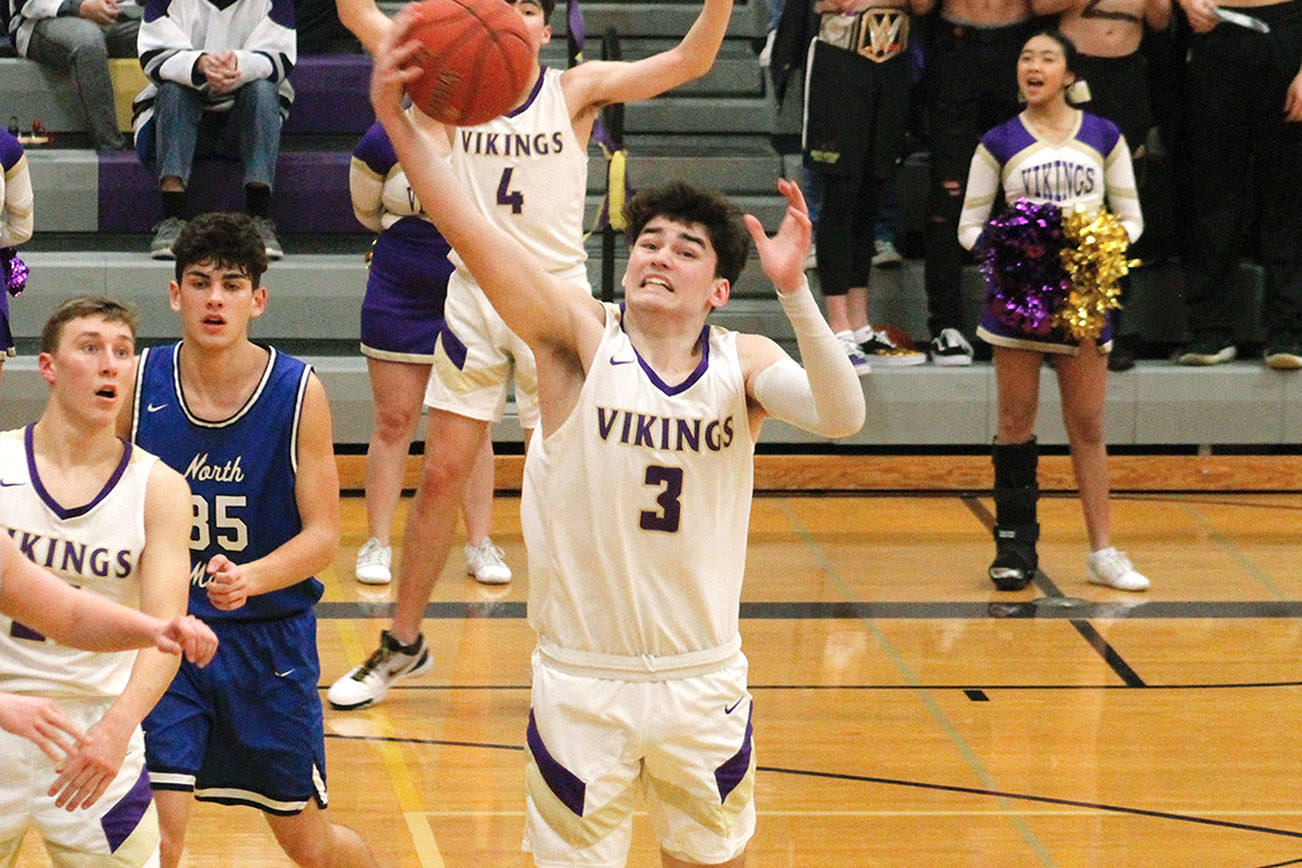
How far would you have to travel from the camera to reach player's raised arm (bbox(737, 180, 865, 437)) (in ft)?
11.1

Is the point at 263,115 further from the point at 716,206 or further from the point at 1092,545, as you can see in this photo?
the point at 716,206

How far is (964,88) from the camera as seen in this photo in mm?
8867

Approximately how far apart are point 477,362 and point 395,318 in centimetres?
103

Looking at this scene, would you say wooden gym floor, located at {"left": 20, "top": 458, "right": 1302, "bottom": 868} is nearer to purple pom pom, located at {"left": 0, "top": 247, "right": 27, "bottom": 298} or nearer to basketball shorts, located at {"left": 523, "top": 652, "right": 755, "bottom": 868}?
basketball shorts, located at {"left": 523, "top": 652, "right": 755, "bottom": 868}

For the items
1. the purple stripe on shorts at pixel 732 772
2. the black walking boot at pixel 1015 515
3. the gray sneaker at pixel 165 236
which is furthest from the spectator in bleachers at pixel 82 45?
the purple stripe on shorts at pixel 732 772

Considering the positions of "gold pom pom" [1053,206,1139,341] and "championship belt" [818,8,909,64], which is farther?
"championship belt" [818,8,909,64]

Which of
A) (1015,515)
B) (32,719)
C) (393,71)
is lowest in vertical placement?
(1015,515)

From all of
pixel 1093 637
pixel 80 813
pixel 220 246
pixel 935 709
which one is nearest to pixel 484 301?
pixel 935 709

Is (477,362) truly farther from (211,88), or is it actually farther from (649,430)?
(211,88)

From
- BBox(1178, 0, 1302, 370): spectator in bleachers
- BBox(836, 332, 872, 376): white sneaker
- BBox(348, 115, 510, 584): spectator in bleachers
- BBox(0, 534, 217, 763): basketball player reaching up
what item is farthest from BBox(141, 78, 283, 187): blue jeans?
BBox(0, 534, 217, 763): basketball player reaching up

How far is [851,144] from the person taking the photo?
8750 mm

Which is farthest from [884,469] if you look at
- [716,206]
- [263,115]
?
[716,206]

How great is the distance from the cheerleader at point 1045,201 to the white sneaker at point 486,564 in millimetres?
1967

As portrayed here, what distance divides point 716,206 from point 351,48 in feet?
23.7
